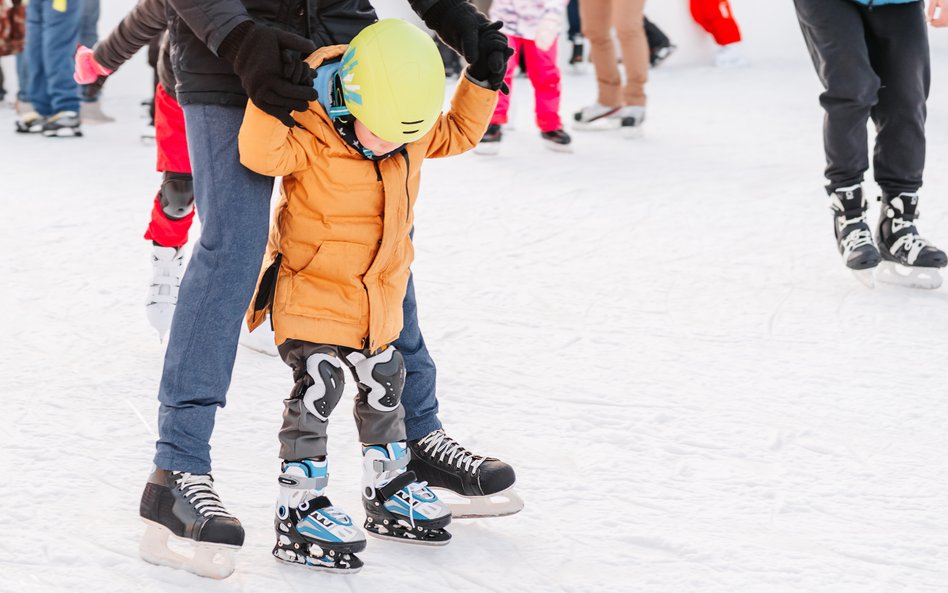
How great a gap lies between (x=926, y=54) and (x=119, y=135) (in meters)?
4.18

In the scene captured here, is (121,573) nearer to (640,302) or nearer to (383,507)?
(383,507)

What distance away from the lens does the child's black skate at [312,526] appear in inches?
75.5

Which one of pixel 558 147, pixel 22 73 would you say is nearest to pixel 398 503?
pixel 558 147

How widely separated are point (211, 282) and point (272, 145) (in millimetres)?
262

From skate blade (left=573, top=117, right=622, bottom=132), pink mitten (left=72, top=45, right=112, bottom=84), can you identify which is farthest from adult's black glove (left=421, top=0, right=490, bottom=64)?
skate blade (left=573, top=117, right=622, bottom=132)

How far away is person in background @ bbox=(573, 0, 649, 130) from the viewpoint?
5949 mm

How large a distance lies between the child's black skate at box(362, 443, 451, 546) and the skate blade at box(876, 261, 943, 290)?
6.63 feet

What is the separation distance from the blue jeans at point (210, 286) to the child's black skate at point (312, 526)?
153 millimetres

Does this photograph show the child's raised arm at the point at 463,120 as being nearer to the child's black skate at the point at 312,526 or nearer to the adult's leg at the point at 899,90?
the child's black skate at the point at 312,526

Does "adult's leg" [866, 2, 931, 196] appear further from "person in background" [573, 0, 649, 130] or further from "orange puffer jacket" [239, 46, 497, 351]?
"person in background" [573, 0, 649, 130]

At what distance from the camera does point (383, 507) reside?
206 cm

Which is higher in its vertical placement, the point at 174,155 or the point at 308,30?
the point at 308,30

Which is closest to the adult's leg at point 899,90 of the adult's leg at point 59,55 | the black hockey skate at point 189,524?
the black hockey skate at point 189,524

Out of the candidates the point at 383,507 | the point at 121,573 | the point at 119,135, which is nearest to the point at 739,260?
the point at 383,507
